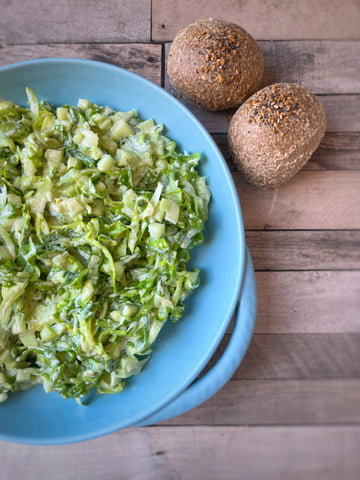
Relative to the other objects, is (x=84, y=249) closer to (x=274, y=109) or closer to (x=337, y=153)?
(x=274, y=109)

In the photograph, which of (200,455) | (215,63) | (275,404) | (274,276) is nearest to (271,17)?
(215,63)

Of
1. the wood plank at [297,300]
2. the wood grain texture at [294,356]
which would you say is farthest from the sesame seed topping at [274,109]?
the wood grain texture at [294,356]

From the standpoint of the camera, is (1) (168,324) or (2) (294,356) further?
(2) (294,356)

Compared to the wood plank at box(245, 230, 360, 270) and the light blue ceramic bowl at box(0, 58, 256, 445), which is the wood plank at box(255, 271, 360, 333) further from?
the light blue ceramic bowl at box(0, 58, 256, 445)

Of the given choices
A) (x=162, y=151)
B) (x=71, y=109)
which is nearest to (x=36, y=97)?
(x=71, y=109)

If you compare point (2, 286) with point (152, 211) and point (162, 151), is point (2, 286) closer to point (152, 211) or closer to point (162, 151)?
point (152, 211)

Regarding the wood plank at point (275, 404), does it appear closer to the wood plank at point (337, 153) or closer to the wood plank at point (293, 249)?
the wood plank at point (293, 249)

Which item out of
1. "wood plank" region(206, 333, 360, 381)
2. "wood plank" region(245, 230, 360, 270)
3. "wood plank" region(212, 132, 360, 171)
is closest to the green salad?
"wood plank" region(245, 230, 360, 270)
